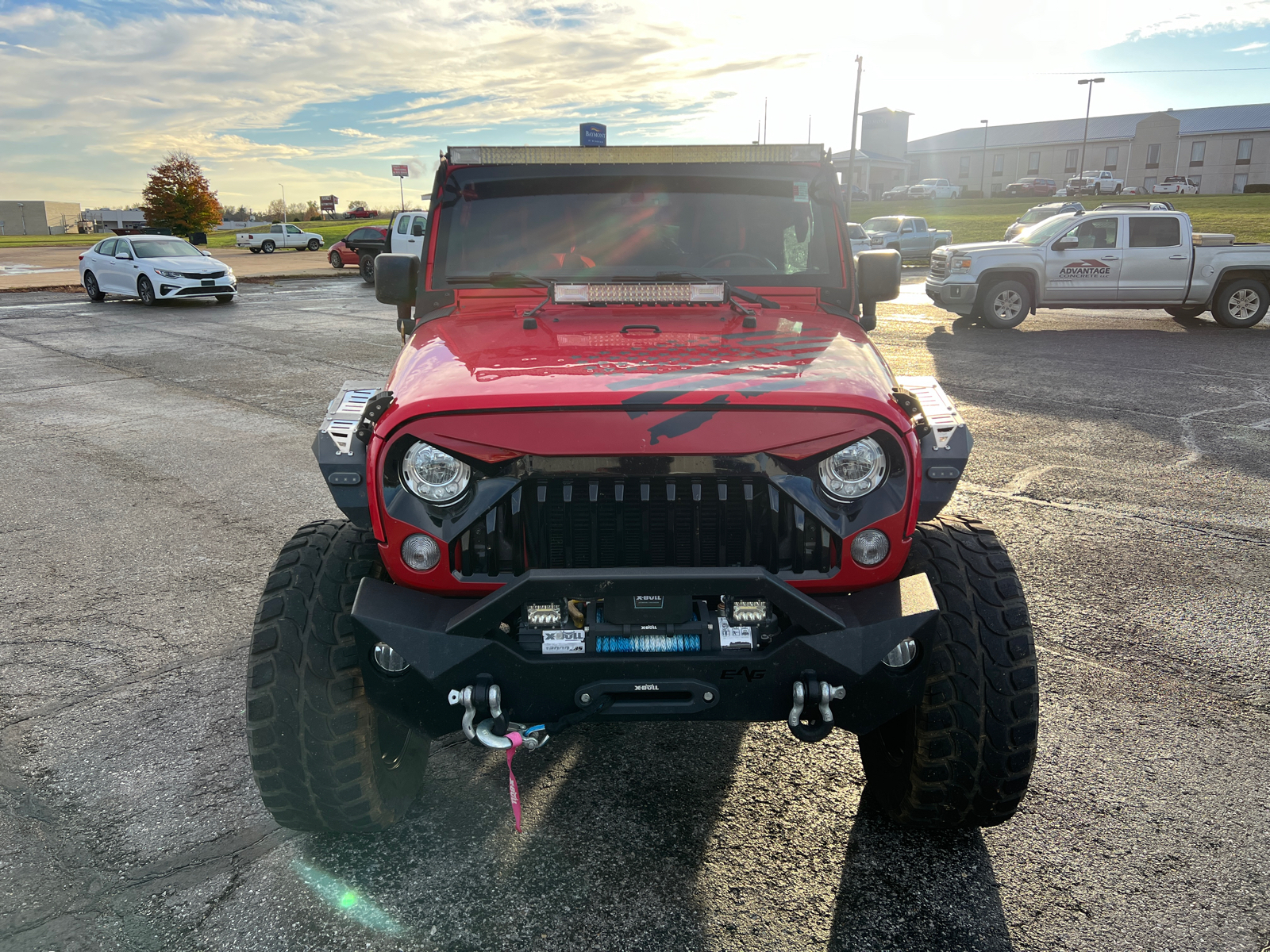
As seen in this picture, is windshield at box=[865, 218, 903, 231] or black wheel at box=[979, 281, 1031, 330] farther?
windshield at box=[865, 218, 903, 231]

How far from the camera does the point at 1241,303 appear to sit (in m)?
15.3

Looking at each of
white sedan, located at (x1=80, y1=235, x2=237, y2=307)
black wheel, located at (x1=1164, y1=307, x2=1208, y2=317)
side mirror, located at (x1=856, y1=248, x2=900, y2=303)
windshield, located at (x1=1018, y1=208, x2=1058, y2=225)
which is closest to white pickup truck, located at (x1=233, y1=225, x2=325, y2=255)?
white sedan, located at (x1=80, y1=235, x2=237, y2=307)

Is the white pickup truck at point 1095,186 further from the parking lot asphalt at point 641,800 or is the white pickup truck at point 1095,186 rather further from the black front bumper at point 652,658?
the black front bumper at point 652,658

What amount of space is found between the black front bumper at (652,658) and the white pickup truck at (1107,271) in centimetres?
1384

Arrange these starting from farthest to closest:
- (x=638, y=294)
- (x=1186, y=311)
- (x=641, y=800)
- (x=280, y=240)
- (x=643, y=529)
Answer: (x=280, y=240)
(x=1186, y=311)
(x=638, y=294)
(x=641, y=800)
(x=643, y=529)

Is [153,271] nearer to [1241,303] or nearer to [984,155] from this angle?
[1241,303]

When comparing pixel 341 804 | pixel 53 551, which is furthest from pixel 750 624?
pixel 53 551

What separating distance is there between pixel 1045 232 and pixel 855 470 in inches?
584

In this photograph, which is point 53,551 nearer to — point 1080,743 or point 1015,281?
point 1080,743

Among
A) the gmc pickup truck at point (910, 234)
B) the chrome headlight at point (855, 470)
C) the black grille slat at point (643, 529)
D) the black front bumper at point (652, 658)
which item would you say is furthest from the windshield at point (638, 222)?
the gmc pickup truck at point (910, 234)

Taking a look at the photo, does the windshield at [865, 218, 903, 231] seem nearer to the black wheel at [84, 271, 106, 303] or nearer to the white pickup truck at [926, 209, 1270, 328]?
the white pickup truck at [926, 209, 1270, 328]

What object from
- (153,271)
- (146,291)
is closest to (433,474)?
(153,271)

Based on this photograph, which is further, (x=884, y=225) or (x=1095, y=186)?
(x=1095, y=186)

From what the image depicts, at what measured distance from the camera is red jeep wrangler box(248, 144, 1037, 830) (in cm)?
240
